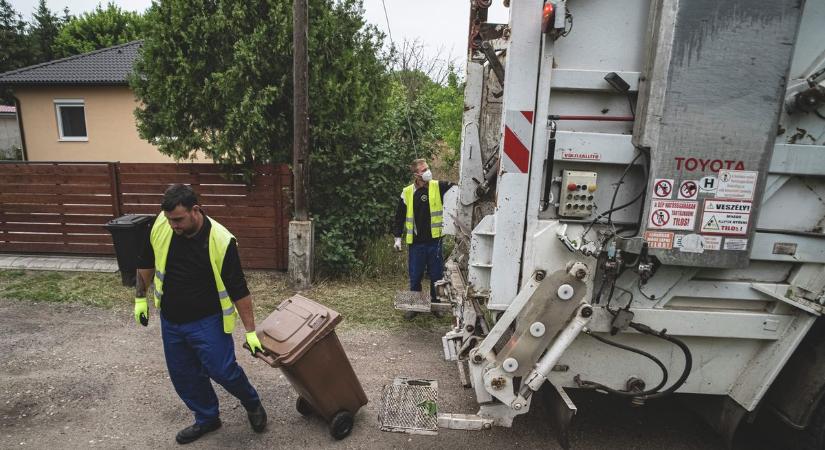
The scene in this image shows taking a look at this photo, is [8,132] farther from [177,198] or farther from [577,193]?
[577,193]

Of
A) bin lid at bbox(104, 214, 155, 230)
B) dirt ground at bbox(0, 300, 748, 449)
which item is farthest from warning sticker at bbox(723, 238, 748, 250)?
bin lid at bbox(104, 214, 155, 230)

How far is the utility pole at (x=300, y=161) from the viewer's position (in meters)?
5.66

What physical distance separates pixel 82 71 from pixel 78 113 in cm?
129

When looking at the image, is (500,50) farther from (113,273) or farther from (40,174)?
(40,174)

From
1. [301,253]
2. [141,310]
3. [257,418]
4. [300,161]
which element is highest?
[300,161]

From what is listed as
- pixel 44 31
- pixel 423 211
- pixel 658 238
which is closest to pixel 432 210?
pixel 423 211

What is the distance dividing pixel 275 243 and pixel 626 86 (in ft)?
17.5

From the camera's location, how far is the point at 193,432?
10.3 ft

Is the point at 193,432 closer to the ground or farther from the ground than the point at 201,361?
closer to the ground

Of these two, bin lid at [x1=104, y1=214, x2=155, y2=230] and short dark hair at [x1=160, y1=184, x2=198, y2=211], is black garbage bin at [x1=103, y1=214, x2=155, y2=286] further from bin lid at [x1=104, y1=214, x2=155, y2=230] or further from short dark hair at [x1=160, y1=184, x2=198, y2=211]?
short dark hair at [x1=160, y1=184, x2=198, y2=211]

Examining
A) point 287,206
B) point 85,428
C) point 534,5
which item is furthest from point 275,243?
point 534,5

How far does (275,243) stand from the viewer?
6.62m

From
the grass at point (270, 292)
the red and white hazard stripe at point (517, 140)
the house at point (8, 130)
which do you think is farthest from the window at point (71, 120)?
→ the red and white hazard stripe at point (517, 140)

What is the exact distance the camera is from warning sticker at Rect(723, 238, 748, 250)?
7.75ft
